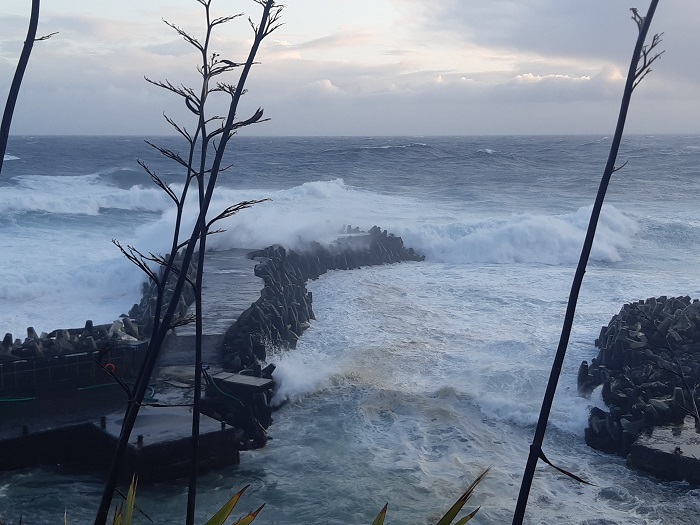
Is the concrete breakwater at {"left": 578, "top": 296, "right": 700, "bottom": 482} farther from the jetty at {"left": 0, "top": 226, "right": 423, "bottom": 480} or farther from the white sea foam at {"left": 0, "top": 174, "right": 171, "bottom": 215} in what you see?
the white sea foam at {"left": 0, "top": 174, "right": 171, "bottom": 215}

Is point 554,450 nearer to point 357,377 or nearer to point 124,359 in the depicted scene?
point 357,377

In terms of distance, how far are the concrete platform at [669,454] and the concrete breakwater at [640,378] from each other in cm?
2

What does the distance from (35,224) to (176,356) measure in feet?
68.0

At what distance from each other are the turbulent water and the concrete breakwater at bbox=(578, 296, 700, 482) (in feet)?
1.04

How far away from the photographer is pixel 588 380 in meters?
12.1

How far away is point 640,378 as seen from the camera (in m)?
11.4

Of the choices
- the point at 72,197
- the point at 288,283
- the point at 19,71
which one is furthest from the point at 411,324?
the point at 72,197

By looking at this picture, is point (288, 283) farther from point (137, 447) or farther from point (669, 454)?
point (669, 454)

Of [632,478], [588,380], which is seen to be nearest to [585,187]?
[588,380]

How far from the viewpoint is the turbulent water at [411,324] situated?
8.52 m

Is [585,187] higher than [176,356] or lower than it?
higher

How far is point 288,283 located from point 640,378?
28.6ft

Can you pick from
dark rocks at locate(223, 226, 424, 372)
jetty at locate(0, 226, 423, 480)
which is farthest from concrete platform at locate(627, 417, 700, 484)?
dark rocks at locate(223, 226, 424, 372)

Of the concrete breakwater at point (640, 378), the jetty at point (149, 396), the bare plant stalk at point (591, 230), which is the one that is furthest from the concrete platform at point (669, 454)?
the bare plant stalk at point (591, 230)
